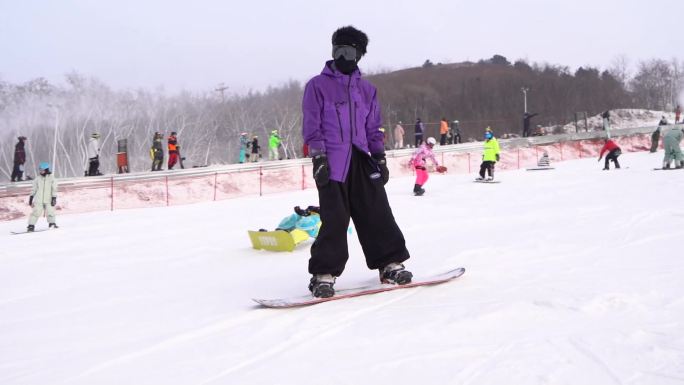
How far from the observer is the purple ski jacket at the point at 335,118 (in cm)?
358

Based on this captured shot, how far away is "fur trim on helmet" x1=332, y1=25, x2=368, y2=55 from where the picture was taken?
3.73 metres

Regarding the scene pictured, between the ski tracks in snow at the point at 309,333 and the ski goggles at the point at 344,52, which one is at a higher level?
the ski goggles at the point at 344,52

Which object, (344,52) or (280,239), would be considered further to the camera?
(280,239)

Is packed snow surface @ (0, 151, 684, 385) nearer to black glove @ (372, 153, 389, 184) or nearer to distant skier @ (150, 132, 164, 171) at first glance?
black glove @ (372, 153, 389, 184)

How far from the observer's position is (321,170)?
3.50 m

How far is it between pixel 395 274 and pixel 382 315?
0.69m

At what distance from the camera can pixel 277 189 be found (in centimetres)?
1961

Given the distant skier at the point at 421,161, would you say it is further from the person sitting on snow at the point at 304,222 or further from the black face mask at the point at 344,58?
the black face mask at the point at 344,58

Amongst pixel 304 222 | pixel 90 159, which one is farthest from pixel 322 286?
pixel 90 159

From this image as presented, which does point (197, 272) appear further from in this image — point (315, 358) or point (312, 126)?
point (315, 358)

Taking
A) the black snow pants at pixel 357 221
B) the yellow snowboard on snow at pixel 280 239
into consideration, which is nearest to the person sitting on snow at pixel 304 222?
the yellow snowboard on snow at pixel 280 239

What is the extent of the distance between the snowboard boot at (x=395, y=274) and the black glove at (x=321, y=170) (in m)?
0.74

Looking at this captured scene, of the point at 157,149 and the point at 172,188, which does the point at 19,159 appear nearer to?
the point at 157,149

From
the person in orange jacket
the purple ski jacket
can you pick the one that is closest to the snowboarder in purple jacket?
the purple ski jacket
